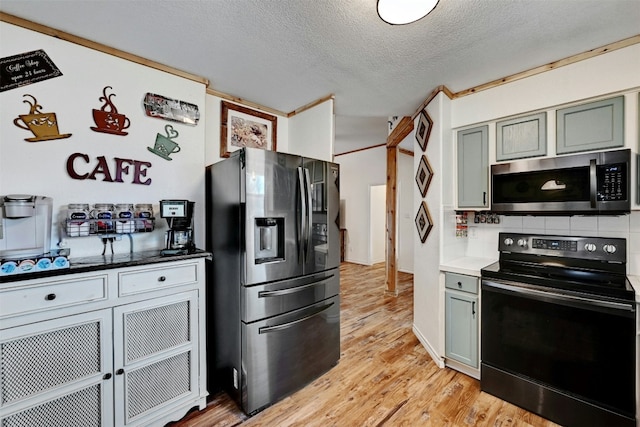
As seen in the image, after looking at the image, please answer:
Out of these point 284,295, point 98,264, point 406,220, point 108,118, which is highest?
point 108,118

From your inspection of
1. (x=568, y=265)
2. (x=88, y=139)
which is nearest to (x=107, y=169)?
(x=88, y=139)

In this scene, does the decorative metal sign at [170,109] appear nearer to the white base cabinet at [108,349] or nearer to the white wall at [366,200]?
the white base cabinet at [108,349]

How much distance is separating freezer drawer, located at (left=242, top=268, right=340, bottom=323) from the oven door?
1.24 m

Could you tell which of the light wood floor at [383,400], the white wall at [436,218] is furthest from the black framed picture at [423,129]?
the light wood floor at [383,400]

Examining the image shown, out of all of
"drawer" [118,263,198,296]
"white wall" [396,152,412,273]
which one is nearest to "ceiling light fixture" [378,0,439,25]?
"drawer" [118,263,198,296]

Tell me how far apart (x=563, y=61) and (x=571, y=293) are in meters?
1.65

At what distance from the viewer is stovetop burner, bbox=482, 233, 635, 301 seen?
166 cm

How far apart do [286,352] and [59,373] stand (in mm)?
1264

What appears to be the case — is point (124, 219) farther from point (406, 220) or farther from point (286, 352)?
point (406, 220)

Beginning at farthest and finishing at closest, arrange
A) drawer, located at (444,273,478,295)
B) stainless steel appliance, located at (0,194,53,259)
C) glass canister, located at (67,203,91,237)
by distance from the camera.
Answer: drawer, located at (444,273,478,295)
glass canister, located at (67,203,91,237)
stainless steel appliance, located at (0,194,53,259)

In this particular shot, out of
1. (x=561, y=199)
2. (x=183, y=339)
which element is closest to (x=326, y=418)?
(x=183, y=339)

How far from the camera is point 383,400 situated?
1.97 m

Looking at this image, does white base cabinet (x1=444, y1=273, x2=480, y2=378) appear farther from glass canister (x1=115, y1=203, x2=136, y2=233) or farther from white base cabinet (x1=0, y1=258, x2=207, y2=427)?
glass canister (x1=115, y1=203, x2=136, y2=233)

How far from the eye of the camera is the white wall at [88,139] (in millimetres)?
1616
